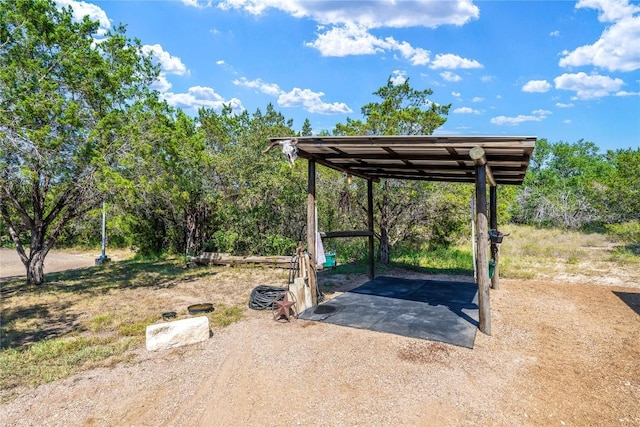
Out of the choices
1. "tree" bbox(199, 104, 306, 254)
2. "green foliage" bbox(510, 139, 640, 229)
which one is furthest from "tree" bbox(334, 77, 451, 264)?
"green foliage" bbox(510, 139, 640, 229)

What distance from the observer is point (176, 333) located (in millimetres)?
4070

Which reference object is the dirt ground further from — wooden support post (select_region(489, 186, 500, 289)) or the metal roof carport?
wooden support post (select_region(489, 186, 500, 289))

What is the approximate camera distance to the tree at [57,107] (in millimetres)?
6129

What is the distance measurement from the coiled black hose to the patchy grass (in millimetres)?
241

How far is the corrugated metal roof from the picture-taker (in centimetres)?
406

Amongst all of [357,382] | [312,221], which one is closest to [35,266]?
[312,221]

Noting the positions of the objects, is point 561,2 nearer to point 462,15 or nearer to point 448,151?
point 462,15

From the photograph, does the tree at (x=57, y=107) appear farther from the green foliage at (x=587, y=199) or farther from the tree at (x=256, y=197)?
the green foliage at (x=587, y=199)

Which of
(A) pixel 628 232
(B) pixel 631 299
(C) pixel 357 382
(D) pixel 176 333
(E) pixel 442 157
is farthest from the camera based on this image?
(A) pixel 628 232

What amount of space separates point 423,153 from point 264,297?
11.0ft

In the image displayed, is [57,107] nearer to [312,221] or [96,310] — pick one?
[96,310]

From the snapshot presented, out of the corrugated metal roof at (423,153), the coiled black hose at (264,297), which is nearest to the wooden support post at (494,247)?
the corrugated metal roof at (423,153)

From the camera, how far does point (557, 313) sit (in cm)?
525

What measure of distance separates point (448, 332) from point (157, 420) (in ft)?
10.9
